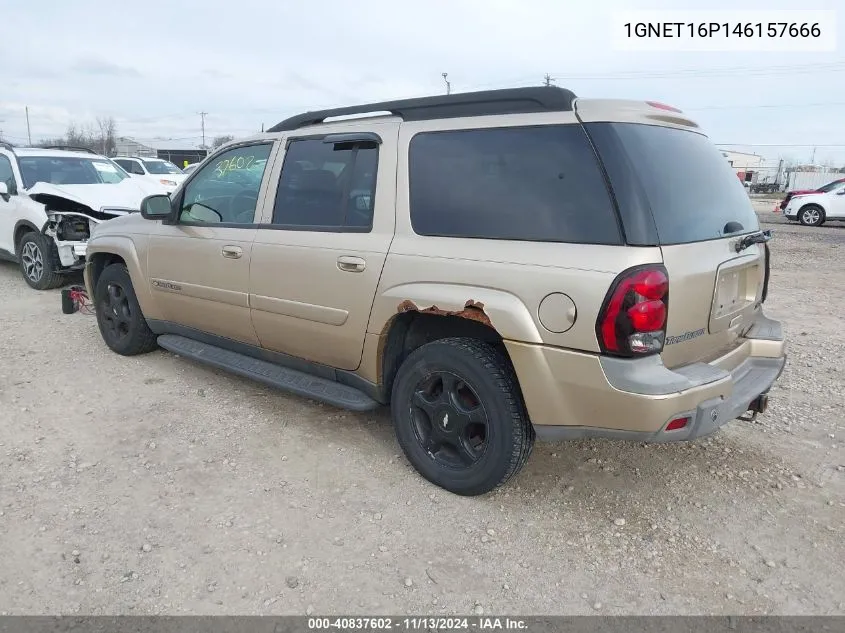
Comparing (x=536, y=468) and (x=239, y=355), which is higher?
(x=239, y=355)

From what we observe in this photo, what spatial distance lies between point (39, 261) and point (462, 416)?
6977 mm

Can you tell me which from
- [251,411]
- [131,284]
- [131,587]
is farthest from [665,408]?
[131,284]

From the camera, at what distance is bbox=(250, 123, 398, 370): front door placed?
10.7 feet

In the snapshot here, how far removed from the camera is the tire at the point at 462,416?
111 inches

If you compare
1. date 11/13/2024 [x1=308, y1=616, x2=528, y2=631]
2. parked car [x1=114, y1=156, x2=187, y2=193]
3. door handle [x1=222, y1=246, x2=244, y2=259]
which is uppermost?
parked car [x1=114, y1=156, x2=187, y2=193]

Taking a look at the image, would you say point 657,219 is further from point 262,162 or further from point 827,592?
point 262,162

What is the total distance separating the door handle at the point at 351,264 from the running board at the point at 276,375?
71 centimetres

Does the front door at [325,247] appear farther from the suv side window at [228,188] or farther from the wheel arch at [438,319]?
the suv side window at [228,188]

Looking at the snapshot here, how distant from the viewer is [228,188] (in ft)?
13.6

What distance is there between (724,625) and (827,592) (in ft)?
1.64

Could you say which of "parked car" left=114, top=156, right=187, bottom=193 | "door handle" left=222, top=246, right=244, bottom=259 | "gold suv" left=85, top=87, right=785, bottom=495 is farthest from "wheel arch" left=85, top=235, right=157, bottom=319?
"parked car" left=114, top=156, right=187, bottom=193

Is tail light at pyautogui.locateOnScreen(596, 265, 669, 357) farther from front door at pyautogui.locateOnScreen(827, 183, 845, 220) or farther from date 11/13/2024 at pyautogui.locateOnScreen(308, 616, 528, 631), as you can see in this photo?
front door at pyautogui.locateOnScreen(827, 183, 845, 220)

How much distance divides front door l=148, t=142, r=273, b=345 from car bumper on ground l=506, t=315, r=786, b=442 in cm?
203

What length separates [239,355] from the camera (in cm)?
420
